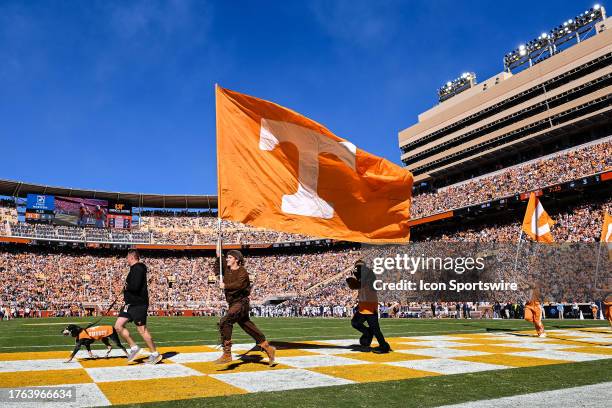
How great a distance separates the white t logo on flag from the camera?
353 inches

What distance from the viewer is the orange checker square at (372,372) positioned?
251 inches

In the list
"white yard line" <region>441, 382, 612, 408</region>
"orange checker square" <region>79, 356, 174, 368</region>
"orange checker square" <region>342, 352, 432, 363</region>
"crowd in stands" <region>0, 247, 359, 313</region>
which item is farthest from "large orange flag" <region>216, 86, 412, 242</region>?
"crowd in stands" <region>0, 247, 359, 313</region>

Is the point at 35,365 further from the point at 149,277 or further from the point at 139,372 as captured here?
the point at 149,277

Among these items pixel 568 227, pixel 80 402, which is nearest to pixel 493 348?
pixel 80 402

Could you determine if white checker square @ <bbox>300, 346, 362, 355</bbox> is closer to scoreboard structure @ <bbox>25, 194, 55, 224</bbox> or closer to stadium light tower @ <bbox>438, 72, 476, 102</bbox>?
scoreboard structure @ <bbox>25, 194, 55, 224</bbox>

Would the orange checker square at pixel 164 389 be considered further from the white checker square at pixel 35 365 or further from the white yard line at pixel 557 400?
the white yard line at pixel 557 400

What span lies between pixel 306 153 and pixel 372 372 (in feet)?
13.9

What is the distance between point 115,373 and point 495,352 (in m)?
6.89

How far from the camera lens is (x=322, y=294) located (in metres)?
49.9

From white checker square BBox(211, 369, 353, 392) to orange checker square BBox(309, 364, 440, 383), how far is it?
245mm

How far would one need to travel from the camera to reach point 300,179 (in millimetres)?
9188

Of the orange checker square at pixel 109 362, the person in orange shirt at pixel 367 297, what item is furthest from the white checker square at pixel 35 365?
the person in orange shirt at pixel 367 297

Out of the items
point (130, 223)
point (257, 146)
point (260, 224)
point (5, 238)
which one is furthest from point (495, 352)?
point (130, 223)

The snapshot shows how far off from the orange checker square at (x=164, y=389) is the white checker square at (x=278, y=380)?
20 centimetres
